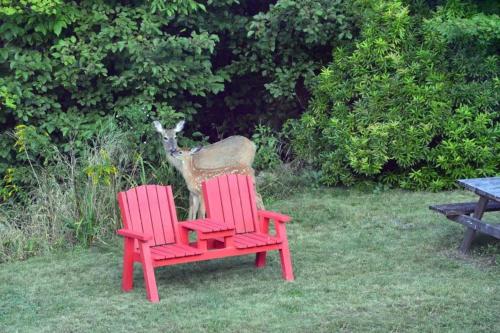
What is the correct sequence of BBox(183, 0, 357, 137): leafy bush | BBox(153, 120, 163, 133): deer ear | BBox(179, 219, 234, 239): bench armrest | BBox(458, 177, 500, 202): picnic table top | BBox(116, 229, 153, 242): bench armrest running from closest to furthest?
BBox(116, 229, 153, 242): bench armrest < BBox(179, 219, 234, 239): bench armrest < BBox(458, 177, 500, 202): picnic table top < BBox(153, 120, 163, 133): deer ear < BBox(183, 0, 357, 137): leafy bush

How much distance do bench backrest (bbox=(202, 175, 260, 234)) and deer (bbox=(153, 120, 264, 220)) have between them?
1.88 meters

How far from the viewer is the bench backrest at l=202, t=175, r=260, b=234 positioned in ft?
26.4

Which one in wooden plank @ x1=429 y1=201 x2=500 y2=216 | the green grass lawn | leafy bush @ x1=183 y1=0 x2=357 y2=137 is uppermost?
leafy bush @ x1=183 y1=0 x2=357 y2=137

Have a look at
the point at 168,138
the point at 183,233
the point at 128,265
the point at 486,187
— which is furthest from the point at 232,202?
the point at 168,138

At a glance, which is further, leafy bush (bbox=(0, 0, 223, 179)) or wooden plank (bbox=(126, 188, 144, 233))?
leafy bush (bbox=(0, 0, 223, 179))

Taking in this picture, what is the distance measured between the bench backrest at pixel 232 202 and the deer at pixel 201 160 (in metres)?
1.88

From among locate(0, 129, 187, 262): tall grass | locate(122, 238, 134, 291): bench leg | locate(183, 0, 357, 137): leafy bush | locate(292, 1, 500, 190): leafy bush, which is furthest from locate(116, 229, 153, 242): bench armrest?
locate(183, 0, 357, 137): leafy bush

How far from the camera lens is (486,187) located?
7863 mm

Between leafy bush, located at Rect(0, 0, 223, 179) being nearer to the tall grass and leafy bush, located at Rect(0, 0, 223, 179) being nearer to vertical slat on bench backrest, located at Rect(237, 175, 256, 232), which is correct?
the tall grass

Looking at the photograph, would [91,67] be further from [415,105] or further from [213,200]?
[415,105]

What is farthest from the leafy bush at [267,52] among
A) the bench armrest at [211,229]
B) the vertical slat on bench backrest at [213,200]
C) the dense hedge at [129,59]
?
the bench armrest at [211,229]

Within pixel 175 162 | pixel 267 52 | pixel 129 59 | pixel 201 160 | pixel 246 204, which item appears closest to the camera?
pixel 246 204

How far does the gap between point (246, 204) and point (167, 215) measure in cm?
76

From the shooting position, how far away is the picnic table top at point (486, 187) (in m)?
7.60
